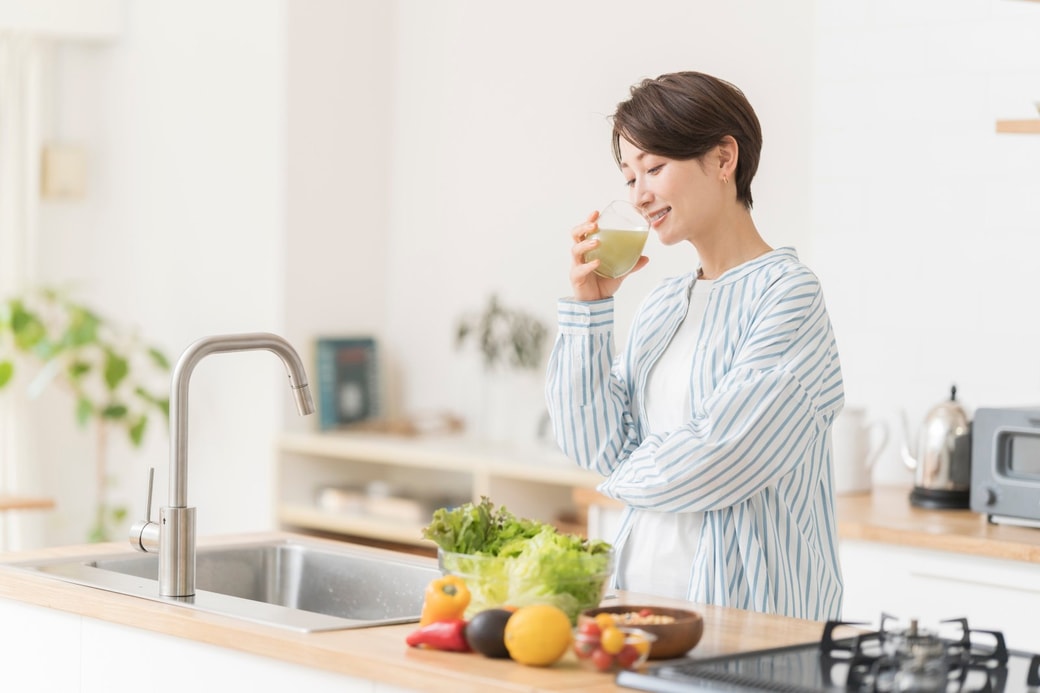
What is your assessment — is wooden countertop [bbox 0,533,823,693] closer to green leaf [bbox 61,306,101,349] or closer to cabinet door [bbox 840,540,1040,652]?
cabinet door [bbox 840,540,1040,652]

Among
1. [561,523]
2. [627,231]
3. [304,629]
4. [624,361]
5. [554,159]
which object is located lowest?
[561,523]

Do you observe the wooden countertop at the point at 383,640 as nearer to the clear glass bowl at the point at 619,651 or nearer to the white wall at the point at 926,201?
the clear glass bowl at the point at 619,651

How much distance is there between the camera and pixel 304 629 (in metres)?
1.81

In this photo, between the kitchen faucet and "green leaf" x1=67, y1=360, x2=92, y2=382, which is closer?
the kitchen faucet

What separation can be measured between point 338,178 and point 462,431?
0.97 m

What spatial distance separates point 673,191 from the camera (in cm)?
219

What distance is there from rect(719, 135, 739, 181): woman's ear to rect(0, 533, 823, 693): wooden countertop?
646 millimetres

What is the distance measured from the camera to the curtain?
17.5 ft

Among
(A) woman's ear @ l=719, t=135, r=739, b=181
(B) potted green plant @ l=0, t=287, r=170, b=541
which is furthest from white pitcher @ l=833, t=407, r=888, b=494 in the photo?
(B) potted green plant @ l=0, t=287, r=170, b=541

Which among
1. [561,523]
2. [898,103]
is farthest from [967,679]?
[561,523]

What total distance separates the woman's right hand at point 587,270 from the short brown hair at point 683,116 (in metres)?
0.15

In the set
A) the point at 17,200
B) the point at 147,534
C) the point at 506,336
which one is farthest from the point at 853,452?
the point at 17,200

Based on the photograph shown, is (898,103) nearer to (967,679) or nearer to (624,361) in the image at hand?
(624,361)

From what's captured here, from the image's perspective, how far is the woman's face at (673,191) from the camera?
7.19ft
